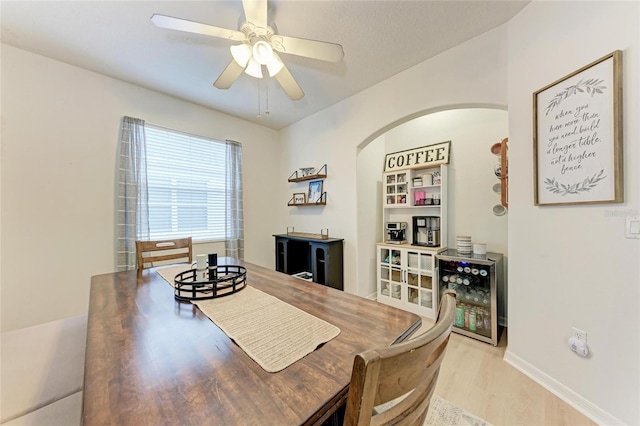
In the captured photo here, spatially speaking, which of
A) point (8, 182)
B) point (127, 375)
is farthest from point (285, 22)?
point (8, 182)

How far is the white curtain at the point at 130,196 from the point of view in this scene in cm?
246

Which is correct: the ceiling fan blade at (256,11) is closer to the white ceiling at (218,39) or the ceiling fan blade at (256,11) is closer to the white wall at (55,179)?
the white ceiling at (218,39)

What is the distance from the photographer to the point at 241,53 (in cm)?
150

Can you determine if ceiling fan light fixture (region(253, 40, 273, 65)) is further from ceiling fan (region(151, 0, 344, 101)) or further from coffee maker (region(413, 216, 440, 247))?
coffee maker (region(413, 216, 440, 247))

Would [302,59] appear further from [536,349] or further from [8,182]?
[536,349]

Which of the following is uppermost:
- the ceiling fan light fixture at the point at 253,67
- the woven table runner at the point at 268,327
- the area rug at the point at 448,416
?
the ceiling fan light fixture at the point at 253,67

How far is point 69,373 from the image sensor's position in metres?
1.08

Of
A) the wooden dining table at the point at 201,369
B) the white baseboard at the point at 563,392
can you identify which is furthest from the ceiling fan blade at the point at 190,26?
the white baseboard at the point at 563,392

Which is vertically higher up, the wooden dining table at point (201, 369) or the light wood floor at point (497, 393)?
the wooden dining table at point (201, 369)

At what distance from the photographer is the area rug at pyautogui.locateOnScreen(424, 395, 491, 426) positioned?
4.32 ft

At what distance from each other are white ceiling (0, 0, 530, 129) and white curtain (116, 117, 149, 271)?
605 millimetres

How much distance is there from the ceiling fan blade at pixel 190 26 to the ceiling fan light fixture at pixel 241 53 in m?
0.06

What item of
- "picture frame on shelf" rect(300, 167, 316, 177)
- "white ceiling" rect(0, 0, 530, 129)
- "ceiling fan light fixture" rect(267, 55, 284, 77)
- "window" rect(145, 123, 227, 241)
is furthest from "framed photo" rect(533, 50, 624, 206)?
"window" rect(145, 123, 227, 241)

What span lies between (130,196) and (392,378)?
3.05m
